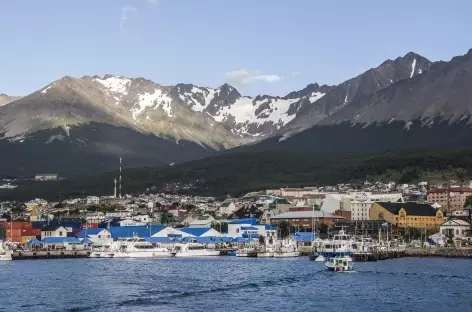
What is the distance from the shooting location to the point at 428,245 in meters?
118

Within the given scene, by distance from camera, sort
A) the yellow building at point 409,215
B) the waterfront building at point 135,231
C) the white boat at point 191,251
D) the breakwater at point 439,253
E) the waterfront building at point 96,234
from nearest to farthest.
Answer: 1. the breakwater at point 439,253
2. the white boat at point 191,251
3. the waterfront building at point 96,234
4. the waterfront building at point 135,231
5. the yellow building at point 409,215

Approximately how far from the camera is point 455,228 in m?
127

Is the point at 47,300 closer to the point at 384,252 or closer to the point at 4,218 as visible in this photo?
the point at 384,252

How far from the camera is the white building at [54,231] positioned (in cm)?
13212

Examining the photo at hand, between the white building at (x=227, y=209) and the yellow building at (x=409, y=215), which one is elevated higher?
the white building at (x=227, y=209)

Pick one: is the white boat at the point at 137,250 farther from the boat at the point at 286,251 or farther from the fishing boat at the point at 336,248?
the fishing boat at the point at 336,248

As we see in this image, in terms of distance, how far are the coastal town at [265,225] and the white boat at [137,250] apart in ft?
1.42

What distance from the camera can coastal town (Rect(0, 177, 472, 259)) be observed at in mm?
117500

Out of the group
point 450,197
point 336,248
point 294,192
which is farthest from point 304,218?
point 336,248

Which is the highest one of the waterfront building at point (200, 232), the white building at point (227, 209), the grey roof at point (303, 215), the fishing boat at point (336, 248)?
the white building at point (227, 209)

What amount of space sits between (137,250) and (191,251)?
7409mm

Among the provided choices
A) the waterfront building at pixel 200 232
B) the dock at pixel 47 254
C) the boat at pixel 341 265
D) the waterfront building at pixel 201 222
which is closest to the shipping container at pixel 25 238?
the dock at pixel 47 254

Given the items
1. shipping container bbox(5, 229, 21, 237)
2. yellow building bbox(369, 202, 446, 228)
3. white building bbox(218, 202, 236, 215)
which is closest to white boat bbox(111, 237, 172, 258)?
shipping container bbox(5, 229, 21, 237)

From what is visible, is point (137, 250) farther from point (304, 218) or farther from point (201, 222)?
point (304, 218)
